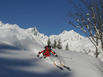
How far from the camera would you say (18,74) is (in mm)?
2355

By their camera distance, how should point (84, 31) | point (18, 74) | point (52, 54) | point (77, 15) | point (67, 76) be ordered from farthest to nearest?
1. point (77, 15)
2. point (84, 31)
3. point (52, 54)
4. point (67, 76)
5. point (18, 74)

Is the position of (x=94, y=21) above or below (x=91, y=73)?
above

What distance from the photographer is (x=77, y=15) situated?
686 centimetres

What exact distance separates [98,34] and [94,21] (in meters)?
0.87

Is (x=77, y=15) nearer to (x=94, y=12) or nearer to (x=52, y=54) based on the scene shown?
(x=94, y=12)

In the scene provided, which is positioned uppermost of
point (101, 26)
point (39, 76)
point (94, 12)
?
point (94, 12)

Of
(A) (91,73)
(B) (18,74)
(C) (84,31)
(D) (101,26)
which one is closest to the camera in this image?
(B) (18,74)

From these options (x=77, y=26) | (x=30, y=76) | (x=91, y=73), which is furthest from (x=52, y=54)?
(x=30, y=76)

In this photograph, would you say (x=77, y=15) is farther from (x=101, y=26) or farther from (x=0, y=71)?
(x=0, y=71)

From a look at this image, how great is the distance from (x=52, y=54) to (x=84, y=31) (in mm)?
2351

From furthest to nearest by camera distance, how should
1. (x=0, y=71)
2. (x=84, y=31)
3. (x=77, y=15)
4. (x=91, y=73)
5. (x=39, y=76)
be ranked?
(x=77, y=15) < (x=84, y=31) < (x=91, y=73) < (x=39, y=76) < (x=0, y=71)

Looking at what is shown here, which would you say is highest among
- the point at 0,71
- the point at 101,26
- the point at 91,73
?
the point at 101,26

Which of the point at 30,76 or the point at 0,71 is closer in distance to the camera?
the point at 0,71

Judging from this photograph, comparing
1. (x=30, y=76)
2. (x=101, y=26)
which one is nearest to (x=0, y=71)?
(x=30, y=76)
